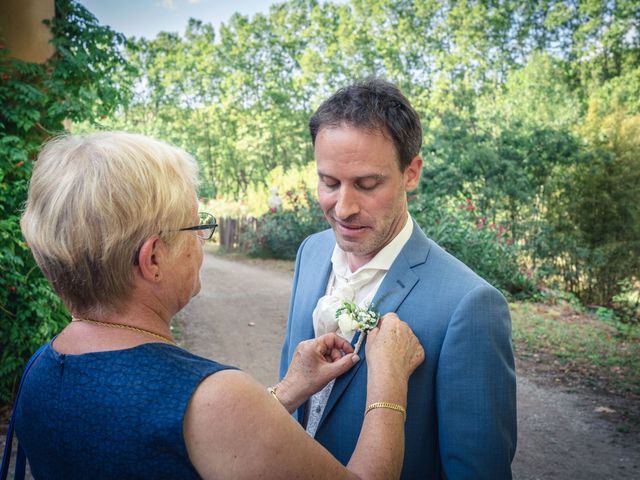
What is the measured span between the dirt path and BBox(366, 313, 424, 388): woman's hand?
3594mm

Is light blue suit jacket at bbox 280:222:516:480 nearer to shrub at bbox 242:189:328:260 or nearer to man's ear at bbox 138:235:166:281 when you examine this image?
man's ear at bbox 138:235:166:281

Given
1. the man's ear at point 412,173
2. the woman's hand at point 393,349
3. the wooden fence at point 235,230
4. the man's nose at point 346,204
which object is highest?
the man's ear at point 412,173

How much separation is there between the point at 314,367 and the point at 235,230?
1985 cm

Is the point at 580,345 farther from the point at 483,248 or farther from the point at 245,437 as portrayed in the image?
the point at 245,437

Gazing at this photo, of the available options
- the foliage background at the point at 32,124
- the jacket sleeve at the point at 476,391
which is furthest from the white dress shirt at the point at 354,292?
the foliage background at the point at 32,124

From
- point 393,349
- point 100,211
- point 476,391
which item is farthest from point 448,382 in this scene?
point 100,211

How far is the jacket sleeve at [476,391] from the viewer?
1783mm

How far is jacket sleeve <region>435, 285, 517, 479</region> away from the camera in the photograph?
1.78 metres

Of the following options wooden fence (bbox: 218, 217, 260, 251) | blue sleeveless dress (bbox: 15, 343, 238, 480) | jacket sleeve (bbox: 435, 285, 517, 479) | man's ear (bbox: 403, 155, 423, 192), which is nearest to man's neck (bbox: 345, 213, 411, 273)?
man's ear (bbox: 403, 155, 423, 192)

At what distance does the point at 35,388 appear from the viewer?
143cm

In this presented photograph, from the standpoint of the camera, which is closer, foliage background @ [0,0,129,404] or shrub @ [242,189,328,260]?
foliage background @ [0,0,129,404]

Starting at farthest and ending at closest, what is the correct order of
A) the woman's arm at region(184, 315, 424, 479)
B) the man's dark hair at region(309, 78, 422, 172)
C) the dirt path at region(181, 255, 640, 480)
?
the dirt path at region(181, 255, 640, 480) → the man's dark hair at region(309, 78, 422, 172) → the woman's arm at region(184, 315, 424, 479)

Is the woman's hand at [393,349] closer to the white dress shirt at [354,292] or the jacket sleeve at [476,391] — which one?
the jacket sleeve at [476,391]

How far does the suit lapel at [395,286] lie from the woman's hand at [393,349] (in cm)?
13
